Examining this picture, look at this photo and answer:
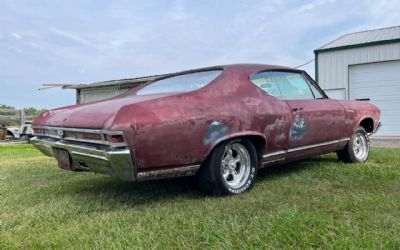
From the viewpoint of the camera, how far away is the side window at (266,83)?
4.34m

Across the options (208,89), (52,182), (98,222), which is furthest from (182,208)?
(52,182)

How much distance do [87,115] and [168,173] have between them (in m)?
0.91

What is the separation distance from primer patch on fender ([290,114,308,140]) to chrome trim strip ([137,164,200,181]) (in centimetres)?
141

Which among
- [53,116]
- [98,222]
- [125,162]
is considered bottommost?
[98,222]

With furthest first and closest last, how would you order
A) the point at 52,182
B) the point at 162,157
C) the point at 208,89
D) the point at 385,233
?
the point at 52,182
the point at 208,89
the point at 162,157
the point at 385,233

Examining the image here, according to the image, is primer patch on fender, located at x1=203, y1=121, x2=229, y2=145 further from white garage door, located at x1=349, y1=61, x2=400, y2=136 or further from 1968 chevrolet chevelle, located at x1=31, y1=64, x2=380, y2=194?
white garage door, located at x1=349, y1=61, x2=400, y2=136

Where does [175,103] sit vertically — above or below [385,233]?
above

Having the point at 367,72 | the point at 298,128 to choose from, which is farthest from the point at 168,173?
the point at 367,72

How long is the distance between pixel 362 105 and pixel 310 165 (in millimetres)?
1249

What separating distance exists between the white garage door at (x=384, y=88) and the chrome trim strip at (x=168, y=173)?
12.0 meters

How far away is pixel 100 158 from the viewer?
332 cm

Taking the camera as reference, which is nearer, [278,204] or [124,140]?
[124,140]

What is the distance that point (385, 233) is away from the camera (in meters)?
2.61

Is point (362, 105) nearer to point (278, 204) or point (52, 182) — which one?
point (278, 204)
